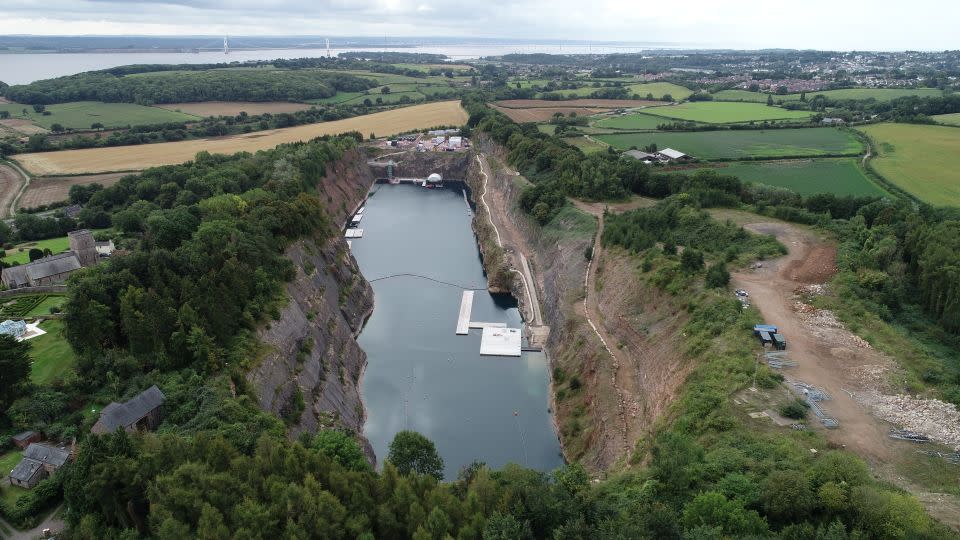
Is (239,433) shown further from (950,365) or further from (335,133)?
(335,133)

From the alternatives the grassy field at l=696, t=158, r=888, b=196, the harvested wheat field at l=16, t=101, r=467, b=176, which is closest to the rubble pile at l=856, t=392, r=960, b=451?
the grassy field at l=696, t=158, r=888, b=196

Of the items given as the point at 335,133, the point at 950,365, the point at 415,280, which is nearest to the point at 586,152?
the point at 415,280

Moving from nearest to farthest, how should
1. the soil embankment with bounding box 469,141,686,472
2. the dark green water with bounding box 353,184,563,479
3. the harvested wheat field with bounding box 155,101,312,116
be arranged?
the soil embankment with bounding box 469,141,686,472, the dark green water with bounding box 353,184,563,479, the harvested wheat field with bounding box 155,101,312,116

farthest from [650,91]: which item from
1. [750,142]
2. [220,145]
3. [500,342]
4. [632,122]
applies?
[500,342]

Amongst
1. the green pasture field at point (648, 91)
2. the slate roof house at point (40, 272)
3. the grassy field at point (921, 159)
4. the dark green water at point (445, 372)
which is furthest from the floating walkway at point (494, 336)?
the green pasture field at point (648, 91)

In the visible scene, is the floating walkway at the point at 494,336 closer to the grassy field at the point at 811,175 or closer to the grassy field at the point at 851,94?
the grassy field at the point at 811,175

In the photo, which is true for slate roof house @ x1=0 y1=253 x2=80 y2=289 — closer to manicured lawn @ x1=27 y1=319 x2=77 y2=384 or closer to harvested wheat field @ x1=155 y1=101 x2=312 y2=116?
manicured lawn @ x1=27 y1=319 x2=77 y2=384
